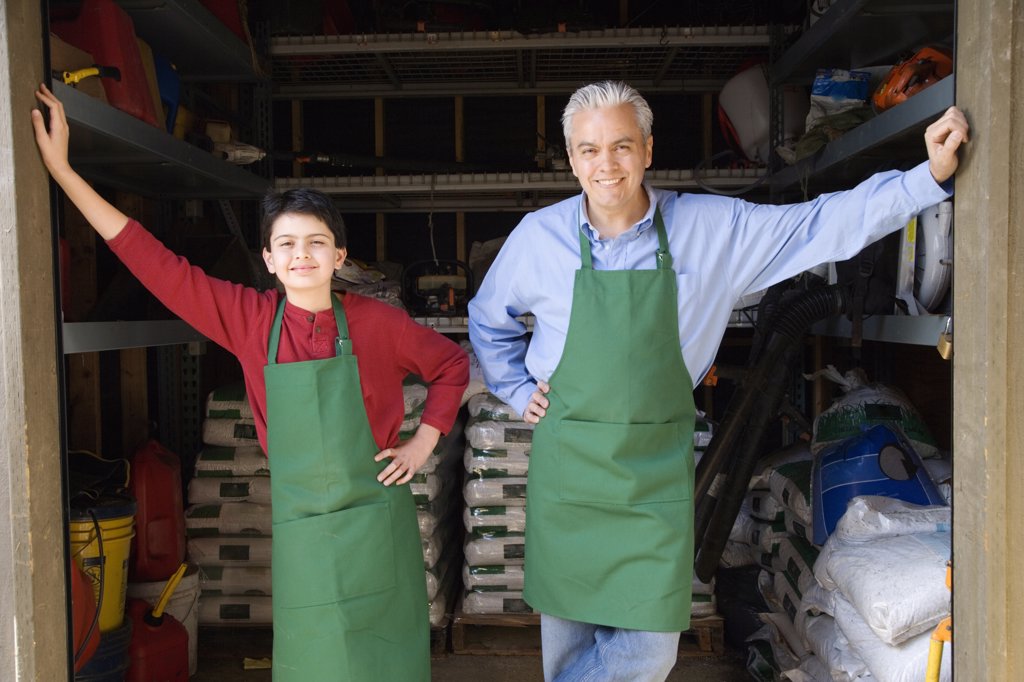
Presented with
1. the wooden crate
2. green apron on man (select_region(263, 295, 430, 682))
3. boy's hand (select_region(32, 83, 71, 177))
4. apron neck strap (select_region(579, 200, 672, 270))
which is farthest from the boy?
the wooden crate

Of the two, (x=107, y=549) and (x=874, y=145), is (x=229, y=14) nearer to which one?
(x=107, y=549)

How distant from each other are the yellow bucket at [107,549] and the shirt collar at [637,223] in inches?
71.1

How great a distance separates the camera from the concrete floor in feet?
11.7

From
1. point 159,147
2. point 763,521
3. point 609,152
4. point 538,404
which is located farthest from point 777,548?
point 159,147

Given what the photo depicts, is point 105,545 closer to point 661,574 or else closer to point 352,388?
point 352,388

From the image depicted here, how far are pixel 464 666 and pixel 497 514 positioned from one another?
64 cm

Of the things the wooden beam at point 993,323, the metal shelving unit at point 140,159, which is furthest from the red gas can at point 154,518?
the wooden beam at point 993,323

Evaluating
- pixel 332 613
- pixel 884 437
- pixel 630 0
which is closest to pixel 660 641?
pixel 332 613

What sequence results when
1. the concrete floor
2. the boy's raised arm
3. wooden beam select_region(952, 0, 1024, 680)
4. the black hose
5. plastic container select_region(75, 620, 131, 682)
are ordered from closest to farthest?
wooden beam select_region(952, 0, 1024, 680), the boy's raised arm, plastic container select_region(75, 620, 131, 682), the black hose, the concrete floor

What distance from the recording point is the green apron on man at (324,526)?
7.00 feet

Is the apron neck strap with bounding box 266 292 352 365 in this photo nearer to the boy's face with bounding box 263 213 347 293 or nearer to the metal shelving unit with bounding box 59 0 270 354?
the boy's face with bounding box 263 213 347 293

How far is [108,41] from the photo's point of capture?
98.2 inches

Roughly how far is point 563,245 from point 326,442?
2.55 feet

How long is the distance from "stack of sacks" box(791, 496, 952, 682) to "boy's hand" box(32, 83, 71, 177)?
91.4 inches
